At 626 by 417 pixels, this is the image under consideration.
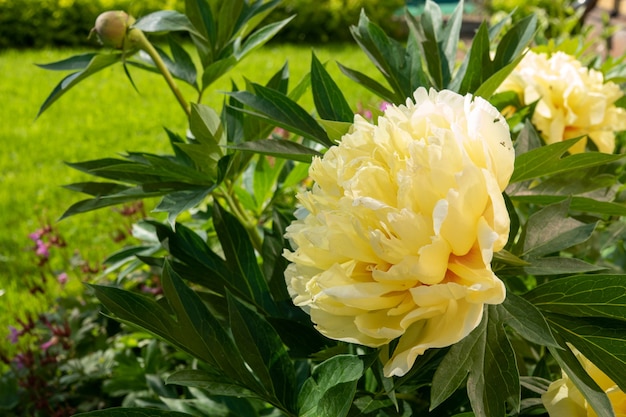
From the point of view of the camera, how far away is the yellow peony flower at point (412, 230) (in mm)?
538

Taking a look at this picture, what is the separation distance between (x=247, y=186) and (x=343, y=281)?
0.80 metres

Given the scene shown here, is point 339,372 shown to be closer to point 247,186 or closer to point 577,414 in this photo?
point 577,414

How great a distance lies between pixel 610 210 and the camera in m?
0.72

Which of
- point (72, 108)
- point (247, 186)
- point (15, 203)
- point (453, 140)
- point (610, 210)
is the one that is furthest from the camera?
point (72, 108)

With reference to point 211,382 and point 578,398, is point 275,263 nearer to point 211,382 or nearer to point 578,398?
point 211,382

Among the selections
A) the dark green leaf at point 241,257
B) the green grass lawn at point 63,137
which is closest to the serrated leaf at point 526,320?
the dark green leaf at point 241,257

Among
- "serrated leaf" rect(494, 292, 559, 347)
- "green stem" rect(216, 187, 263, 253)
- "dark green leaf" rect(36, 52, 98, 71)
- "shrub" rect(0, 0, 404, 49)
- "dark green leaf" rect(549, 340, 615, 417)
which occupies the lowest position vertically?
"shrub" rect(0, 0, 404, 49)

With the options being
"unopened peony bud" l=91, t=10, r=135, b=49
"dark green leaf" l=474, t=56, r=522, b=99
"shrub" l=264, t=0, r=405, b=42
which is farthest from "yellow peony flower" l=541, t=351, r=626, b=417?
"shrub" l=264, t=0, r=405, b=42

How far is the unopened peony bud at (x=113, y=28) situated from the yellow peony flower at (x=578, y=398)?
0.63 m

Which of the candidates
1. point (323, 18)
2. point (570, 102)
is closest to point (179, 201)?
point (570, 102)

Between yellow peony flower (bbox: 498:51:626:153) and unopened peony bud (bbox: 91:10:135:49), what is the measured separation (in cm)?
55

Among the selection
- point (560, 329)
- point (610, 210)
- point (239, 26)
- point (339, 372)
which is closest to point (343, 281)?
point (339, 372)

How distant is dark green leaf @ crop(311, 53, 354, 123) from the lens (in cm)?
82

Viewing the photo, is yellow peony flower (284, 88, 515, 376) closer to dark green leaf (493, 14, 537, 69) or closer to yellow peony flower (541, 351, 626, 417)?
yellow peony flower (541, 351, 626, 417)
